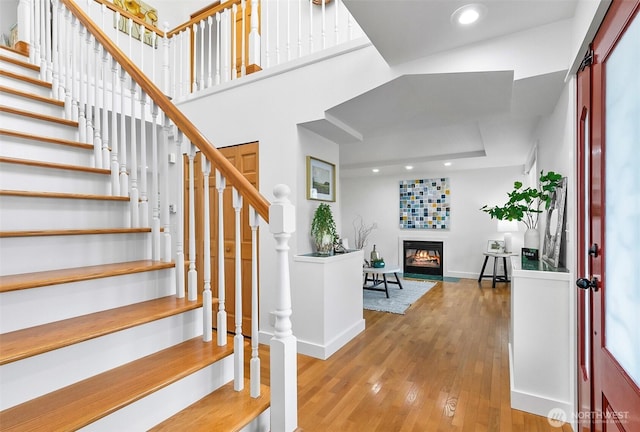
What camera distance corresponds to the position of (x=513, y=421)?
187cm

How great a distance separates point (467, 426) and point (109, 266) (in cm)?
222

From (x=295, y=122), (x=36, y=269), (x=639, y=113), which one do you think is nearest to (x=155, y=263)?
(x=36, y=269)

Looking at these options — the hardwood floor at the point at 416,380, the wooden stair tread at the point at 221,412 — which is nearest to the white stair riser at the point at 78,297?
the wooden stair tread at the point at 221,412

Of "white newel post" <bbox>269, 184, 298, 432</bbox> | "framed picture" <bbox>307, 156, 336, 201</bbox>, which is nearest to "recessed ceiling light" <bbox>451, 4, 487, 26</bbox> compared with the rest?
"white newel post" <bbox>269, 184, 298, 432</bbox>

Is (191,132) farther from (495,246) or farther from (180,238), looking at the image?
(495,246)

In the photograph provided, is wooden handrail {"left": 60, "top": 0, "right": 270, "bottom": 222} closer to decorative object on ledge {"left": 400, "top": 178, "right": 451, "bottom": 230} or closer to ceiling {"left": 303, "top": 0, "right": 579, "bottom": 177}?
ceiling {"left": 303, "top": 0, "right": 579, "bottom": 177}

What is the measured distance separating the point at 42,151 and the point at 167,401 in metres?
1.75

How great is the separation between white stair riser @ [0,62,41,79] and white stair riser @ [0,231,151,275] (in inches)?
72.3

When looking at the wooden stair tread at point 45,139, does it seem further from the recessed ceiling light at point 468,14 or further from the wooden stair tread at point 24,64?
the recessed ceiling light at point 468,14

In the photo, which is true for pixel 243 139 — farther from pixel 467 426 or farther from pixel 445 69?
pixel 467 426

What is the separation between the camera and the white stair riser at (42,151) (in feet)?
6.00

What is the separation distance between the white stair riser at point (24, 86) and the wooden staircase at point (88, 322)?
52 cm

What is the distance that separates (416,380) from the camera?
2.35m

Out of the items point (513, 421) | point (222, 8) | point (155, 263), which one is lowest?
point (513, 421)
